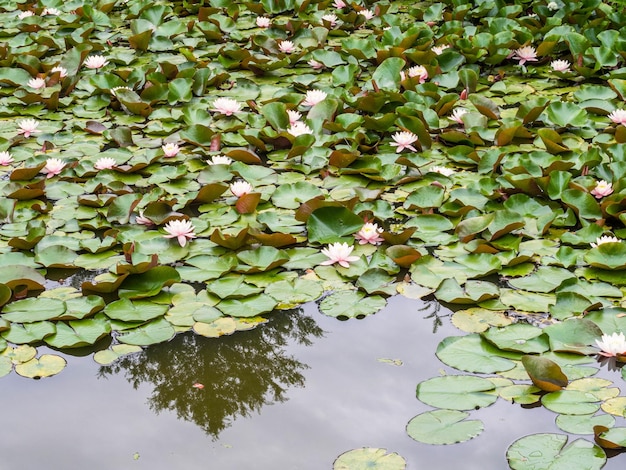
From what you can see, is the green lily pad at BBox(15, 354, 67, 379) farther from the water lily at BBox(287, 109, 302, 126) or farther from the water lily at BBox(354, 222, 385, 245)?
the water lily at BBox(287, 109, 302, 126)

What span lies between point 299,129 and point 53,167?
119 centimetres

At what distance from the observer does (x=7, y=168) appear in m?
3.80

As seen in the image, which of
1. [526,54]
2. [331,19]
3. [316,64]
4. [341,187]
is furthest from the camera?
[331,19]

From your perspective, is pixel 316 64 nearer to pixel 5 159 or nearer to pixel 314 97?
pixel 314 97

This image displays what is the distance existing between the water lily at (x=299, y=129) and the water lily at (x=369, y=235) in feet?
3.14

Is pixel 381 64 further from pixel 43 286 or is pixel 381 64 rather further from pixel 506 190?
pixel 43 286

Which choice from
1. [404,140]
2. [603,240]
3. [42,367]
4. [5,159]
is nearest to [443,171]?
[404,140]

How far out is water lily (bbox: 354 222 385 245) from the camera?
304 cm

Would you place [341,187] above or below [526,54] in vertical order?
below

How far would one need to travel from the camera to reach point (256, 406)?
2326 mm

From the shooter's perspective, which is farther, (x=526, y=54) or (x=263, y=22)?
(x=263, y=22)

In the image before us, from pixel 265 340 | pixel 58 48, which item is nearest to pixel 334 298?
pixel 265 340

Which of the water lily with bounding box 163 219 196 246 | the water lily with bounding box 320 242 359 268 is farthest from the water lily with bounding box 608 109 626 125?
the water lily with bounding box 163 219 196 246

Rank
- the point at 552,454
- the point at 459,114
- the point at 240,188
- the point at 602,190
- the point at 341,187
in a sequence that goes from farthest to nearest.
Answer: the point at 459,114, the point at 341,187, the point at 240,188, the point at 602,190, the point at 552,454
